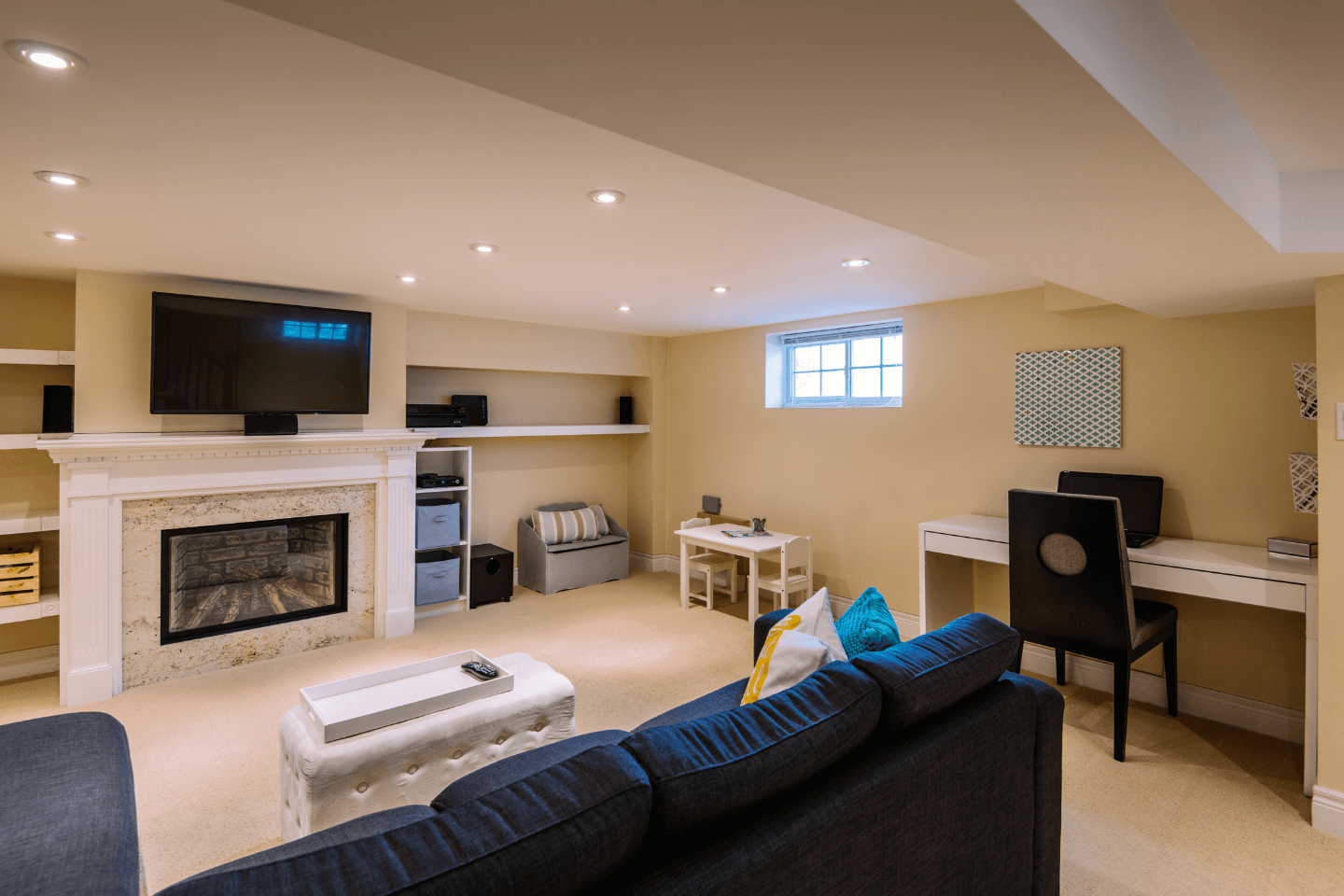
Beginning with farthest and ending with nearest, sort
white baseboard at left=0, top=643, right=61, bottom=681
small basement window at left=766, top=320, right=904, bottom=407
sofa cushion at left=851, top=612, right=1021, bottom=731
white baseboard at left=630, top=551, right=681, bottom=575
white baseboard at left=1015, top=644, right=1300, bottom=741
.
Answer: white baseboard at left=630, top=551, right=681, bottom=575
small basement window at left=766, top=320, right=904, bottom=407
white baseboard at left=0, top=643, right=61, bottom=681
white baseboard at left=1015, top=644, right=1300, bottom=741
sofa cushion at left=851, top=612, right=1021, bottom=731

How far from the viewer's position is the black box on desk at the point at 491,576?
4.98 m

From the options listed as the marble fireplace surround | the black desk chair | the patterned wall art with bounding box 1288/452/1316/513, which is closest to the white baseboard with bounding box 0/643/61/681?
the marble fireplace surround

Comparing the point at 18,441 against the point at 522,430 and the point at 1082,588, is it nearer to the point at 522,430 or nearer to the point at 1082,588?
the point at 522,430

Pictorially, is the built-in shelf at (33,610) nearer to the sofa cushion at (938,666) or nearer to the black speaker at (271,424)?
the black speaker at (271,424)

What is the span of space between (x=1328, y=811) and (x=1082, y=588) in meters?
1.01

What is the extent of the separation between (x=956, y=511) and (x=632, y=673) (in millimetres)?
2152

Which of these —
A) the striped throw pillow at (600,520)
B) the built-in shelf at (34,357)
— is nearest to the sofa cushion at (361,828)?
the built-in shelf at (34,357)

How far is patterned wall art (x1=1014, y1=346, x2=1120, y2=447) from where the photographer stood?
3480 millimetres

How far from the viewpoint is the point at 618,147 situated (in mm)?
1802

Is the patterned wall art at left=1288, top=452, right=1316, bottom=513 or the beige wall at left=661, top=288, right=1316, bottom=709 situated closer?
the patterned wall art at left=1288, top=452, right=1316, bottom=513

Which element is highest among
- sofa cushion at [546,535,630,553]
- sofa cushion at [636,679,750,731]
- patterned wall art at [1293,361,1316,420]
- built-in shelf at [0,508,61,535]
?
patterned wall art at [1293,361,1316,420]

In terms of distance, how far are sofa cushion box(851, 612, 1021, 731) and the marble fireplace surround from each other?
11.6 feet

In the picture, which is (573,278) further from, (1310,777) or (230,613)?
(1310,777)

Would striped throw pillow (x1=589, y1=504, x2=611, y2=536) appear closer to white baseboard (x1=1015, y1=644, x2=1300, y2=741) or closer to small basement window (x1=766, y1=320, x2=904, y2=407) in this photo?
small basement window (x1=766, y1=320, x2=904, y2=407)
